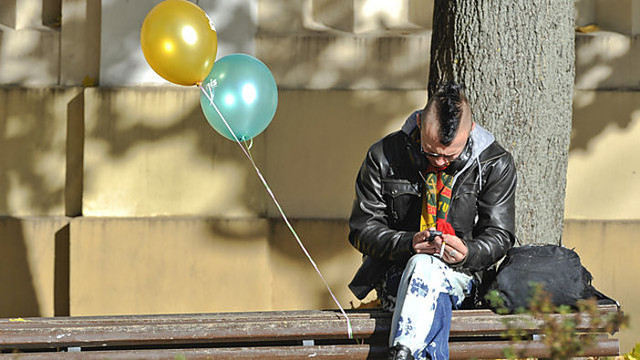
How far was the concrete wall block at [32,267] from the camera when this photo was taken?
19.2 ft

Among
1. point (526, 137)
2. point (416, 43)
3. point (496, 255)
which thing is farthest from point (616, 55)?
point (496, 255)

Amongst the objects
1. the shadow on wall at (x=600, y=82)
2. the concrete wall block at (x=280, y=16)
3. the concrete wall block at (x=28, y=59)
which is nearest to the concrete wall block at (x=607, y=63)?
the shadow on wall at (x=600, y=82)

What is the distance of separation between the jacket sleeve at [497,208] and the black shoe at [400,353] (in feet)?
1.78

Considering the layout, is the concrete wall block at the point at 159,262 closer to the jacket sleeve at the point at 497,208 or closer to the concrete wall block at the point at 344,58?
the concrete wall block at the point at 344,58

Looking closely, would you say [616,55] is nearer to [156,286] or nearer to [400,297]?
[400,297]

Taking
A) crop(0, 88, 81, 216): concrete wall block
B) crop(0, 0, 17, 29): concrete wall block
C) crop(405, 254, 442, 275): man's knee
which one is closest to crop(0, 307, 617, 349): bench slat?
crop(405, 254, 442, 275): man's knee

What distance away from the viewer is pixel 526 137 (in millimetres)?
3912

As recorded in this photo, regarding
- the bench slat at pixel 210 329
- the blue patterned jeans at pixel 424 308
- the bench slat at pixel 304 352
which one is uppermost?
the blue patterned jeans at pixel 424 308

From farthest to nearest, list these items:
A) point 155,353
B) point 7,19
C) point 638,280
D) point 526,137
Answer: point 7,19
point 638,280
point 526,137
point 155,353

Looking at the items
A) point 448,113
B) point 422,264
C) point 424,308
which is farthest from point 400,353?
point 448,113

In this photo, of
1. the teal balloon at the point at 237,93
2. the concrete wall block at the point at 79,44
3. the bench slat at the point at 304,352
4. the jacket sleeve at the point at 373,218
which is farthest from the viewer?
the concrete wall block at the point at 79,44

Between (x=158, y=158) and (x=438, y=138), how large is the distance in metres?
3.08

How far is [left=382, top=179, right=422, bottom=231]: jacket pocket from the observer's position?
3.45m

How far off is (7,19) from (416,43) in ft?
10.8
